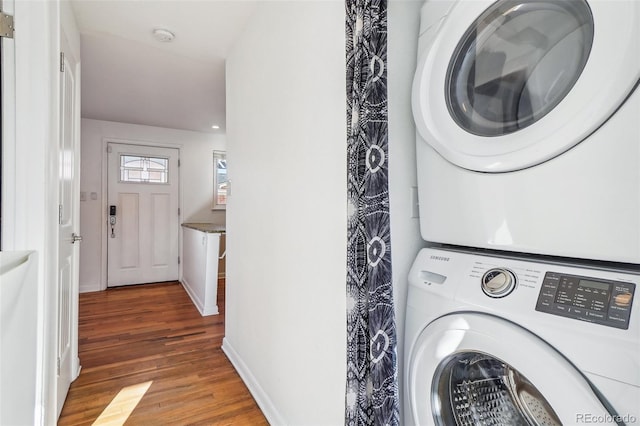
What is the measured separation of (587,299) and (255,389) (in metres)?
1.70

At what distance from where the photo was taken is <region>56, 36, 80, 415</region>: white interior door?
1.58 m

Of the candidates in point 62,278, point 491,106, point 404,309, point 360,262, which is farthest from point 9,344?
point 491,106

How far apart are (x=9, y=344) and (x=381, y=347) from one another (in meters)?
0.87

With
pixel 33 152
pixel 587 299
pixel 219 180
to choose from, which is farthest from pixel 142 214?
pixel 587 299

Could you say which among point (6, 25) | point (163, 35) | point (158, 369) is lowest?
point (158, 369)

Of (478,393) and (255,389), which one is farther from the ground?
(478,393)

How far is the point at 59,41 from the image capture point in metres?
1.43

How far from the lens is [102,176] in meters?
4.11

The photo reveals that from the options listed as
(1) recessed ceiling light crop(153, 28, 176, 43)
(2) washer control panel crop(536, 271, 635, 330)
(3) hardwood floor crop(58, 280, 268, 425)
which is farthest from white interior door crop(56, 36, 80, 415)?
(2) washer control panel crop(536, 271, 635, 330)

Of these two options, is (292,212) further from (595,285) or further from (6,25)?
(6,25)

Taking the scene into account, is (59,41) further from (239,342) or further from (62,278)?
(239,342)

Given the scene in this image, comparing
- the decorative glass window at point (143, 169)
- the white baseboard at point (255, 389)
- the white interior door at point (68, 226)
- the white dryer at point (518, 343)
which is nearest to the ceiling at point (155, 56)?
the white interior door at point (68, 226)

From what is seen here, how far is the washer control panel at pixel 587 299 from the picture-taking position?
54 centimetres

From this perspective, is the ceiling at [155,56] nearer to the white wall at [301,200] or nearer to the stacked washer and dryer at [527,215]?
the white wall at [301,200]
